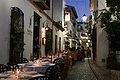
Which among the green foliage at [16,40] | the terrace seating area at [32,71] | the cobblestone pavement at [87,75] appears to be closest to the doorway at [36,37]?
the cobblestone pavement at [87,75]

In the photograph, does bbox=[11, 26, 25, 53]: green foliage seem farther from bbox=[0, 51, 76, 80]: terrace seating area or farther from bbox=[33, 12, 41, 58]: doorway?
bbox=[33, 12, 41, 58]: doorway

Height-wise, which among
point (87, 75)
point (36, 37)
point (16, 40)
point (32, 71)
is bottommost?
point (87, 75)

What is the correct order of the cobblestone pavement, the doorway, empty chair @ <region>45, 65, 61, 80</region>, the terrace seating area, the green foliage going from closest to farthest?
the terrace seating area
empty chair @ <region>45, 65, 61, 80</region>
the green foliage
the cobblestone pavement
the doorway

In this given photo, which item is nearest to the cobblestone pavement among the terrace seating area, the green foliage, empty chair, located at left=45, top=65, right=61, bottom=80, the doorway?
the doorway

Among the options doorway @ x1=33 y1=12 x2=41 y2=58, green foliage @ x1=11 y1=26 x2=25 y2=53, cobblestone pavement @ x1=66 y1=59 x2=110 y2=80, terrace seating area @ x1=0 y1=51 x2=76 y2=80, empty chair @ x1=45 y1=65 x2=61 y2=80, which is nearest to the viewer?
terrace seating area @ x1=0 y1=51 x2=76 y2=80

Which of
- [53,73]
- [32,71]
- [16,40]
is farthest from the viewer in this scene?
[16,40]

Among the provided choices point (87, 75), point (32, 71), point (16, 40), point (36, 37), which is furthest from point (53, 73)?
point (36, 37)

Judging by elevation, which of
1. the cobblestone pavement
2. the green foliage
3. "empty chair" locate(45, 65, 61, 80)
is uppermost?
the green foliage

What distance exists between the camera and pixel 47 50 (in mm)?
22109

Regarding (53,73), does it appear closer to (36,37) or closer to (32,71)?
(32,71)

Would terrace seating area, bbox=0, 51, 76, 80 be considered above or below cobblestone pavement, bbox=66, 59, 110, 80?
above

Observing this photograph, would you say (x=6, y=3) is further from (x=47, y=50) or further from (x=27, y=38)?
(x=47, y=50)

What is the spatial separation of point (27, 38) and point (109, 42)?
796cm

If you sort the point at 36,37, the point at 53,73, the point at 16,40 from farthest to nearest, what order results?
the point at 36,37, the point at 16,40, the point at 53,73
